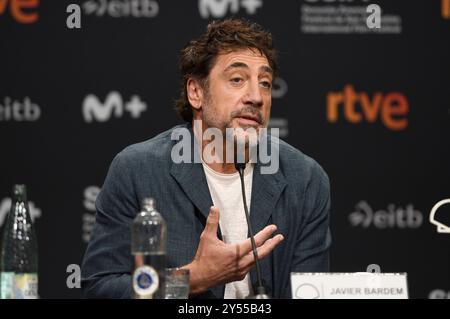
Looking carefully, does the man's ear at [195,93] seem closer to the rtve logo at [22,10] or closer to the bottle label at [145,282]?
the rtve logo at [22,10]

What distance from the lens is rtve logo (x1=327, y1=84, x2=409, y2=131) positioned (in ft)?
13.1

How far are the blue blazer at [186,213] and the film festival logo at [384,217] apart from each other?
38.9 inches

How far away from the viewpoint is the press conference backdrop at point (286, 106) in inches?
156

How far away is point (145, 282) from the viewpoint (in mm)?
1947

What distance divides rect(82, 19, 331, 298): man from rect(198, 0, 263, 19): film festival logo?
798 mm

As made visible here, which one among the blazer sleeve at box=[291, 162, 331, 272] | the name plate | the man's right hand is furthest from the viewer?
the blazer sleeve at box=[291, 162, 331, 272]

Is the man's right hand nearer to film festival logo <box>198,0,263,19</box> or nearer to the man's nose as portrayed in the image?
the man's nose

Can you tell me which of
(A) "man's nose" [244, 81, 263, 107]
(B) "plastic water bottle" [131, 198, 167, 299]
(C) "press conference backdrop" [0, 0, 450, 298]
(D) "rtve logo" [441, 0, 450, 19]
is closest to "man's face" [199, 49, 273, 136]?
(A) "man's nose" [244, 81, 263, 107]

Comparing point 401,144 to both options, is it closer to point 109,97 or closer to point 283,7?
point 283,7

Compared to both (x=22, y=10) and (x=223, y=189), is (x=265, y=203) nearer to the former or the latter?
(x=223, y=189)

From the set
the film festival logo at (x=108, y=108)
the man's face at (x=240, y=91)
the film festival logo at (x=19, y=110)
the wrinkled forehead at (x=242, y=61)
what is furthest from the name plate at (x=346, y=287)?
the film festival logo at (x=19, y=110)

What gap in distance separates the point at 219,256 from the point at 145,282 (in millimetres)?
496

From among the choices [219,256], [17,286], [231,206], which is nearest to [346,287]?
[219,256]

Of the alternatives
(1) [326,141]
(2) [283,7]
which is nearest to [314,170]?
(1) [326,141]
